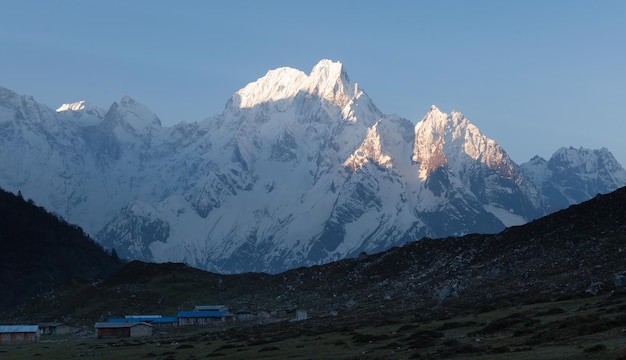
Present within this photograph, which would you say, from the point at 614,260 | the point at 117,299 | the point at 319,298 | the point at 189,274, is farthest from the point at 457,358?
the point at 189,274

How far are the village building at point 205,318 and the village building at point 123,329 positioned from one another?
→ 13.6 meters

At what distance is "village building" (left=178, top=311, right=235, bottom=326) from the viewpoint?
474 feet

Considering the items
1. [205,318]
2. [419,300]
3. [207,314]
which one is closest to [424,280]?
[419,300]

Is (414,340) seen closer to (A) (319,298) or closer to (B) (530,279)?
(B) (530,279)

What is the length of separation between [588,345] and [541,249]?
88500mm

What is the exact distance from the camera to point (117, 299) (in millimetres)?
169750

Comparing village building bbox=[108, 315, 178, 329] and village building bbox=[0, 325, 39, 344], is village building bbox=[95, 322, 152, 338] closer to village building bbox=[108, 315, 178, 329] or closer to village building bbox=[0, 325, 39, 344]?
village building bbox=[0, 325, 39, 344]

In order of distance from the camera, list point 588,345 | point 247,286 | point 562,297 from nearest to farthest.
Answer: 1. point 588,345
2. point 562,297
3. point 247,286

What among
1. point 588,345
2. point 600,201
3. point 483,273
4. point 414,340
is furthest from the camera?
point 600,201

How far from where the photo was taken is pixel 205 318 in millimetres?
145125

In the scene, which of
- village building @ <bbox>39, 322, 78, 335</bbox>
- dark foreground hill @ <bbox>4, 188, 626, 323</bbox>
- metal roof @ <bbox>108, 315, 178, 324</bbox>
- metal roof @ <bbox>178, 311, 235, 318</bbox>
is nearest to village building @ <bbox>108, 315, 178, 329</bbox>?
metal roof @ <bbox>108, 315, 178, 324</bbox>

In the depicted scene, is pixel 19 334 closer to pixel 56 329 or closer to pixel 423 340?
pixel 56 329

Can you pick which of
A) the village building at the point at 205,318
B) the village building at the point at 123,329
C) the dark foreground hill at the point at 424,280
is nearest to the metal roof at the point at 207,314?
the village building at the point at 205,318

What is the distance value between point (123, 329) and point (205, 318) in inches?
711
